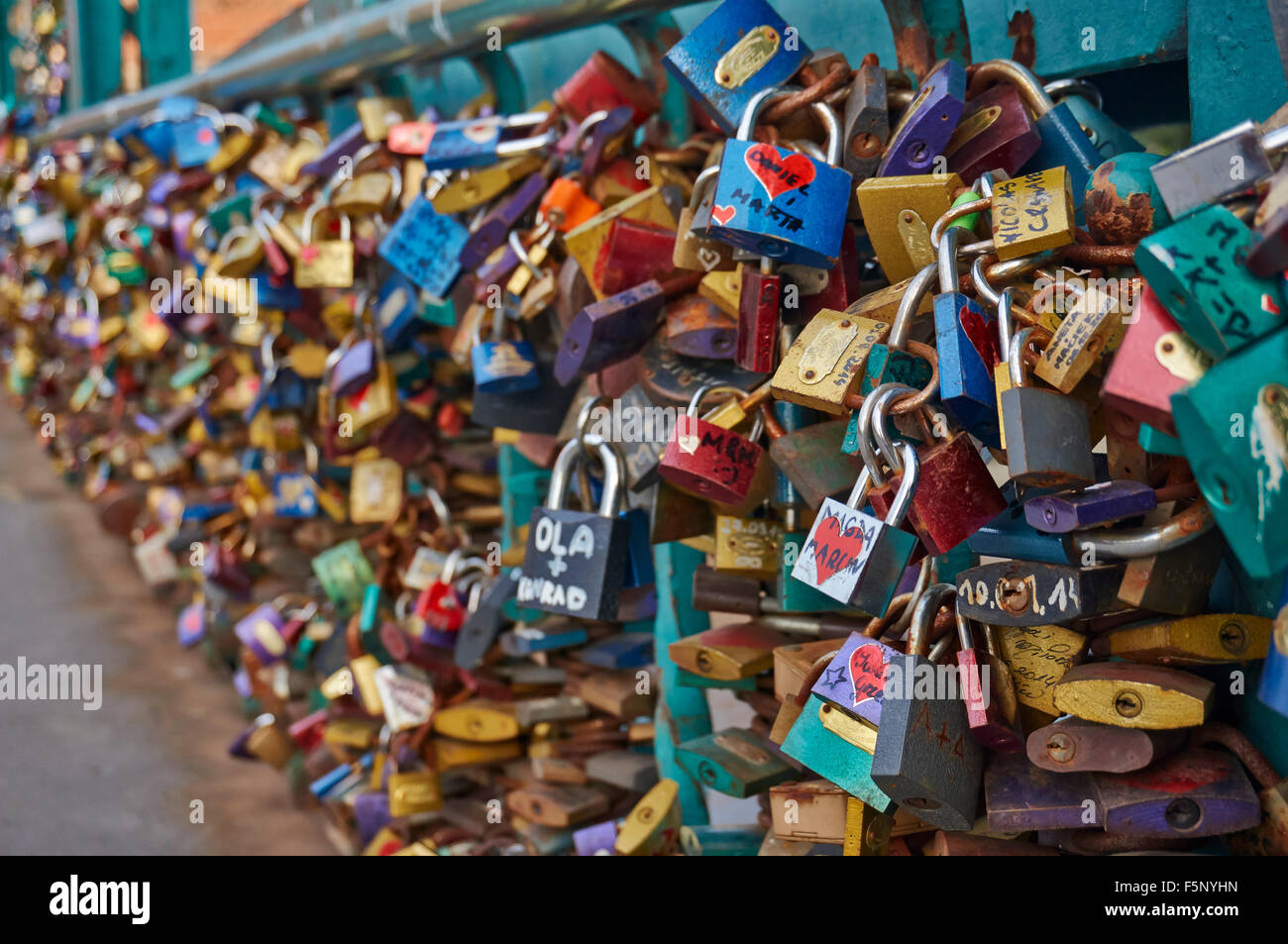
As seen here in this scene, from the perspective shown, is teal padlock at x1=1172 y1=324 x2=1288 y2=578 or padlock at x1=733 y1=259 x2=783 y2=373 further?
padlock at x1=733 y1=259 x2=783 y2=373

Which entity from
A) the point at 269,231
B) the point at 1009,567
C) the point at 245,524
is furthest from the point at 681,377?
the point at 245,524

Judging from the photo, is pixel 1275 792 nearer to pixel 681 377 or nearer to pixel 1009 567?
pixel 1009 567

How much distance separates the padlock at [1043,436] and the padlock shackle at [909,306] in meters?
0.13

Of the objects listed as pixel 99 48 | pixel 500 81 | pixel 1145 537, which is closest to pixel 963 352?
pixel 1145 537

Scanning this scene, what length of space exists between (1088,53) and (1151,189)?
10.4 inches

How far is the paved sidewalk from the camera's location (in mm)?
2309

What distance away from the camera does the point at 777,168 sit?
1124 mm

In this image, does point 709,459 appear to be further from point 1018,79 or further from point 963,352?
point 1018,79

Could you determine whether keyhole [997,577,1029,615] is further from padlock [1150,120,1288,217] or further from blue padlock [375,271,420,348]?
blue padlock [375,271,420,348]

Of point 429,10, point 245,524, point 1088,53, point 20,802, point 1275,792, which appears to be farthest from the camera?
point 245,524

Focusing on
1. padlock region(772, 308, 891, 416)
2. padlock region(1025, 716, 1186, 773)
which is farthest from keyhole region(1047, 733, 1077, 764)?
padlock region(772, 308, 891, 416)

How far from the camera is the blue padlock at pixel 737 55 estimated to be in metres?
1.27

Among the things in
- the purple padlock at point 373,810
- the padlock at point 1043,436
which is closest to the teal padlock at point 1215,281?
the padlock at point 1043,436

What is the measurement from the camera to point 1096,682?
38.9 inches
